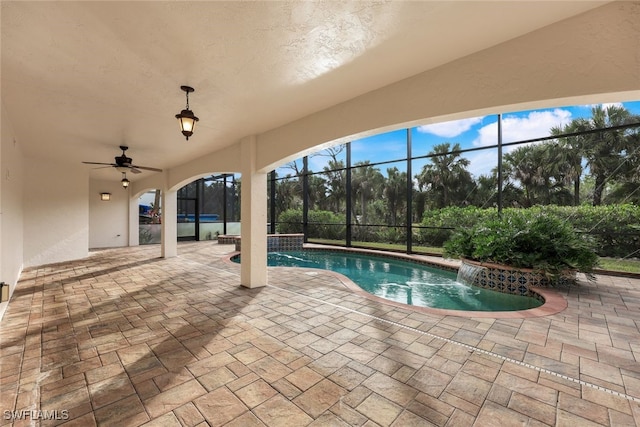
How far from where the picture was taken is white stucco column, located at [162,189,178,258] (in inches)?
302

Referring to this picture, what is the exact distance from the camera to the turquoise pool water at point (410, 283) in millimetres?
4145

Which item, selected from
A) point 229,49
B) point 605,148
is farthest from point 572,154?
point 229,49

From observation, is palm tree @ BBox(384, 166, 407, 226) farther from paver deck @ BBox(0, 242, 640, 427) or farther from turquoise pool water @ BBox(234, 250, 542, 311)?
paver deck @ BBox(0, 242, 640, 427)

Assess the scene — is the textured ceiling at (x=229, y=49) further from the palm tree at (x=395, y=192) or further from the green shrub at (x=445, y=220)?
the palm tree at (x=395, y=192)

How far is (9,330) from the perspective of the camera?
2.85 m

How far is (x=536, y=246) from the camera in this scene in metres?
4.60

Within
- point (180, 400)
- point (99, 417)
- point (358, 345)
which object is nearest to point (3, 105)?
point (99, 417)

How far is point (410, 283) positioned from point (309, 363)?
373cm

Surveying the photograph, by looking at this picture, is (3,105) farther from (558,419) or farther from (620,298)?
(620,298)

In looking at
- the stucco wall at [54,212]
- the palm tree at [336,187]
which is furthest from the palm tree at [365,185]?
the stucco wall at [54,212]

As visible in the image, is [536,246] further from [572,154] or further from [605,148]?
[572,154]

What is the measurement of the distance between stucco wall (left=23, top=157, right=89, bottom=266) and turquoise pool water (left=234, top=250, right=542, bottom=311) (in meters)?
5.42

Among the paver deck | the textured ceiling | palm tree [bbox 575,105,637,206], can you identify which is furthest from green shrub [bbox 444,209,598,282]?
palm tree [bbox 575,105,637,206]

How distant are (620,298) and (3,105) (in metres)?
8.70
